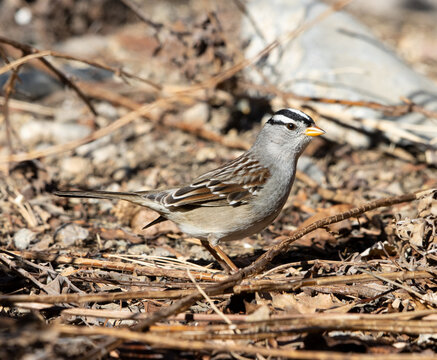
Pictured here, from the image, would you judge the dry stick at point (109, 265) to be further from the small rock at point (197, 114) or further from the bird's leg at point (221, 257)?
the small rock at point (197, 114)

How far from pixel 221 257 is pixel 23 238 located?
138cm

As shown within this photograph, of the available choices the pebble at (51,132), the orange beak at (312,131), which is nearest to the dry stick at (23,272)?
the orange beak at (312,131)

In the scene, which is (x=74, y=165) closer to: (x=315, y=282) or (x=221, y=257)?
(x=221, y=257)

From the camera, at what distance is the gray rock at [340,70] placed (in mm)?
5320

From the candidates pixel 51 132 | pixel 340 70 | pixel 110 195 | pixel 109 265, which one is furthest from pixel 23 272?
pixel 340 70

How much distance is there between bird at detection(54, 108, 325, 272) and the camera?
11.5 ft

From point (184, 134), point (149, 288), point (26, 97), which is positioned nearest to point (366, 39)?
point (184, 134)

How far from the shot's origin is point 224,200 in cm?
361

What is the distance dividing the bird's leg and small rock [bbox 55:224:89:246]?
86 cm

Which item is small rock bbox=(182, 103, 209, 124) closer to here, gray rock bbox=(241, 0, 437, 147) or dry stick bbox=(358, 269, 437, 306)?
gray rock bbox=(241, 0, 437, 147)

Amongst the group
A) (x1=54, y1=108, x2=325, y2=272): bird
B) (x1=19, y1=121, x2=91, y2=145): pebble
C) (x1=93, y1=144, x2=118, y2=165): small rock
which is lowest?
(x1=54, y1=108, x2=325, y2=272): bird

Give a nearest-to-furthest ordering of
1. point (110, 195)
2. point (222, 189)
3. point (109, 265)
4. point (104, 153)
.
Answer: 1. point (109, 265)
2. point (110, 195)
3. point (222, 189)
4. point (104, 153)

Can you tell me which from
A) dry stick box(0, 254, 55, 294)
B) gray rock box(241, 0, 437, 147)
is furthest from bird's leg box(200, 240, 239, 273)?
gray rock box(241, 0, 437, 147)

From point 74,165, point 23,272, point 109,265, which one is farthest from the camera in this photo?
point 74,165
